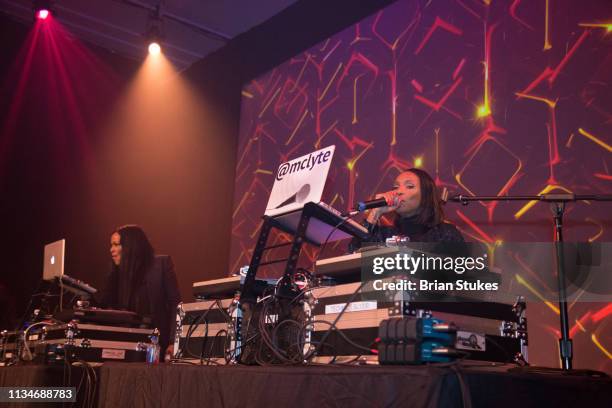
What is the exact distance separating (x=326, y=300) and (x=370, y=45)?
Result: 2.75 metres

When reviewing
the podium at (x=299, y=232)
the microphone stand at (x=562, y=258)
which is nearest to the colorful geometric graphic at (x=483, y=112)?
the microphone stand at (x=562, y=258)

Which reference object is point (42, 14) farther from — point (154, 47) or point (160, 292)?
point (160, 292)

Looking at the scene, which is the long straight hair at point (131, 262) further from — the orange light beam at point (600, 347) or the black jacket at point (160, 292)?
the orange light beam at point (600, 347)

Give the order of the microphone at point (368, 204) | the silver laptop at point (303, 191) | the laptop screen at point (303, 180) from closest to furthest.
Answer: the microphone at point (368, 204)
the silver laptop at point (303, 191)
the laptop screen at point (303, 180)

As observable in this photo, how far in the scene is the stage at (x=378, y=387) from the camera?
118 centimetres

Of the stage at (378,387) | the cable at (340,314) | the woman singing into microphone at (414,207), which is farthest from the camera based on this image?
the woman singing into microphone at (414,207)

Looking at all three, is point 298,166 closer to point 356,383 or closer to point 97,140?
point 356,383

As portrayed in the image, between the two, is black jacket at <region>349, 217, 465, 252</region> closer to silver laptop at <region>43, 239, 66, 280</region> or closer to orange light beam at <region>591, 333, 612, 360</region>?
orange light beam at <region>591, 333, 612, 360</region>

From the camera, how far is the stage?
46.5 inches

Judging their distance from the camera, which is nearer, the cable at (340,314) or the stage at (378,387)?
the stage at (378,387)

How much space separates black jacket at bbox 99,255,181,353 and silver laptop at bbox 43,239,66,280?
0.64 metres

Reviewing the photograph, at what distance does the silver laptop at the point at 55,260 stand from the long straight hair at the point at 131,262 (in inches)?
24.2

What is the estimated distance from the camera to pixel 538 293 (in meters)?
2.99

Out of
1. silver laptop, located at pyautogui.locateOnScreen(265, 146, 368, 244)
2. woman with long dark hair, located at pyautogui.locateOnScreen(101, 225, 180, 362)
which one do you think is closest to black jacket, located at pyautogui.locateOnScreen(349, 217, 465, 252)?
silver laptop, located at pyautogui.locateOnScreen(265, 146, 368, 244)
